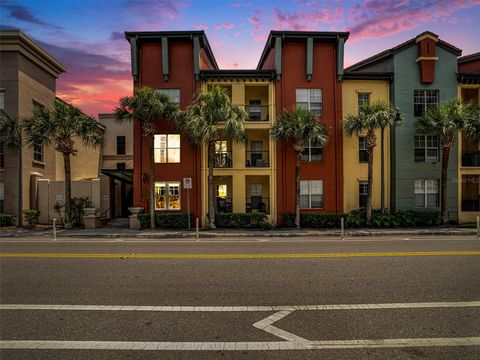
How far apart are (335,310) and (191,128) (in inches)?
588

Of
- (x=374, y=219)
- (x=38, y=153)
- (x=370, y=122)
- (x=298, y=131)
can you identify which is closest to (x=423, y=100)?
(x=370, y=122)

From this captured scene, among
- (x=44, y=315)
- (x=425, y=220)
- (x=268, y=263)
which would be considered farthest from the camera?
(x=425, y=220)

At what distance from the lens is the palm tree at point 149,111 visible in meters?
18.4

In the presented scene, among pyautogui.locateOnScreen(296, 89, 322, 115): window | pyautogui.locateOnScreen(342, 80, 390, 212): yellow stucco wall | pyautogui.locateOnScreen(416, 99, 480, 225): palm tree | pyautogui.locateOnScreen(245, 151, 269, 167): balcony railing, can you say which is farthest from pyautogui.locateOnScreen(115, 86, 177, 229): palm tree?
pyautogui.locateOnScreen(416, 99, 480, 225): palm tree

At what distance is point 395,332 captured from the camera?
4.45 meters

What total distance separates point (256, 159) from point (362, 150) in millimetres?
7696

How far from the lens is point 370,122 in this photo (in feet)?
62.2

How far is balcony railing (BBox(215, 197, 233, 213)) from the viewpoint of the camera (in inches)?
870

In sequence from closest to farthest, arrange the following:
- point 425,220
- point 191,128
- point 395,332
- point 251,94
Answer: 1. point 395,332
2. point 191,128
3. point 425,220
4. point 251,94

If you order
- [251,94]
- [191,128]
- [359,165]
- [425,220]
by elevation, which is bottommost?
[425,220]

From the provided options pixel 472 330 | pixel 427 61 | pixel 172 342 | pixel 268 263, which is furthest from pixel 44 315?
pixel 427 61

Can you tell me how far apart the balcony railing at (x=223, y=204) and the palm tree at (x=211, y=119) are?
9.49 feet

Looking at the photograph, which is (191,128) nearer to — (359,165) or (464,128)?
(359,165)

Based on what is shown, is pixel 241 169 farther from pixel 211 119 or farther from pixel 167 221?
pixel 167 221
